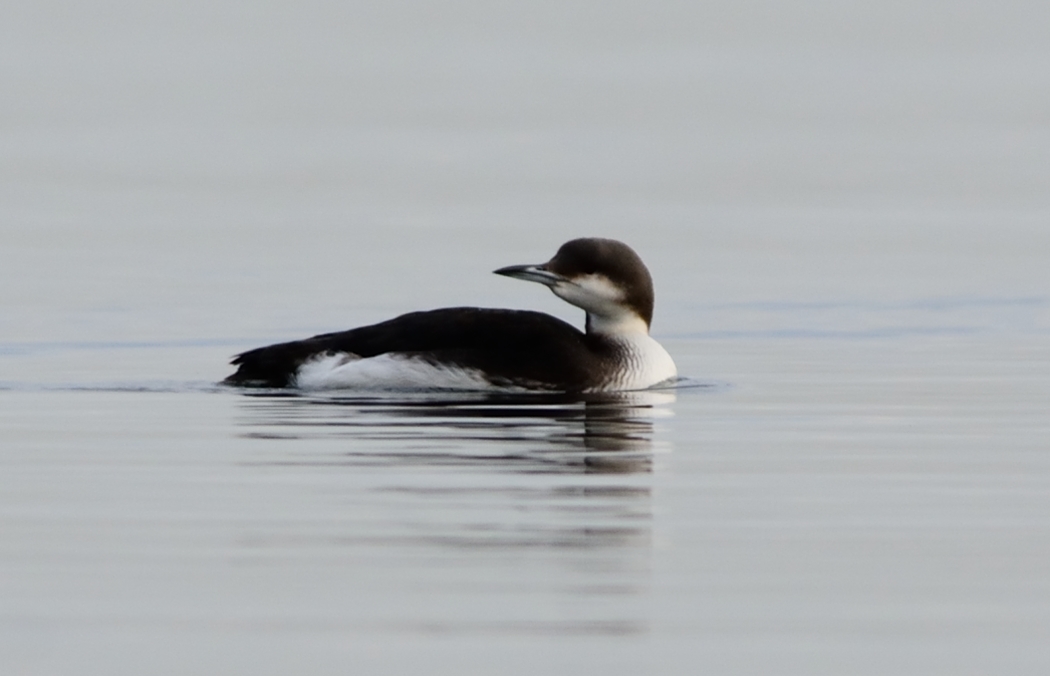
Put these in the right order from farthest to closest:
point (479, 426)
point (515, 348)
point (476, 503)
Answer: point (515, 348)
point (479, 426)
point (476, 503)

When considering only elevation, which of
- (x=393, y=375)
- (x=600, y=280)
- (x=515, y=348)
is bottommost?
(x=393, y=375)

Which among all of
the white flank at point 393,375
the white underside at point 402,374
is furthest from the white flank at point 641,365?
the white flank at point 393,375

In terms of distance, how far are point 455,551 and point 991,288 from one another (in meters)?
18.6

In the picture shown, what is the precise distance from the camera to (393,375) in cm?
1232

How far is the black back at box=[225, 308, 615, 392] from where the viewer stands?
480 inches

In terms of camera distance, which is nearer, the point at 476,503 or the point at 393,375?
the point at 476,503

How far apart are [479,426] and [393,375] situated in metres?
1.98

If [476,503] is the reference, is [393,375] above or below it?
above

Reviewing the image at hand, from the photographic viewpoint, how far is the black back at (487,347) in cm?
1219

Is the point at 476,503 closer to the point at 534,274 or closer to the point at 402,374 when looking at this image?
the point at 402,374

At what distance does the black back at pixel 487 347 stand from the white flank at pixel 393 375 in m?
0.04

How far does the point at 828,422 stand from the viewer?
1078 centimetres

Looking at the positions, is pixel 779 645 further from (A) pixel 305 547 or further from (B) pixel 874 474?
(B) pixel 874 474

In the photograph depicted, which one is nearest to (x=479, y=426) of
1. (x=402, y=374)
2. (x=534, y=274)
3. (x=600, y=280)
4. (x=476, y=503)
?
(x=402, y=374)
